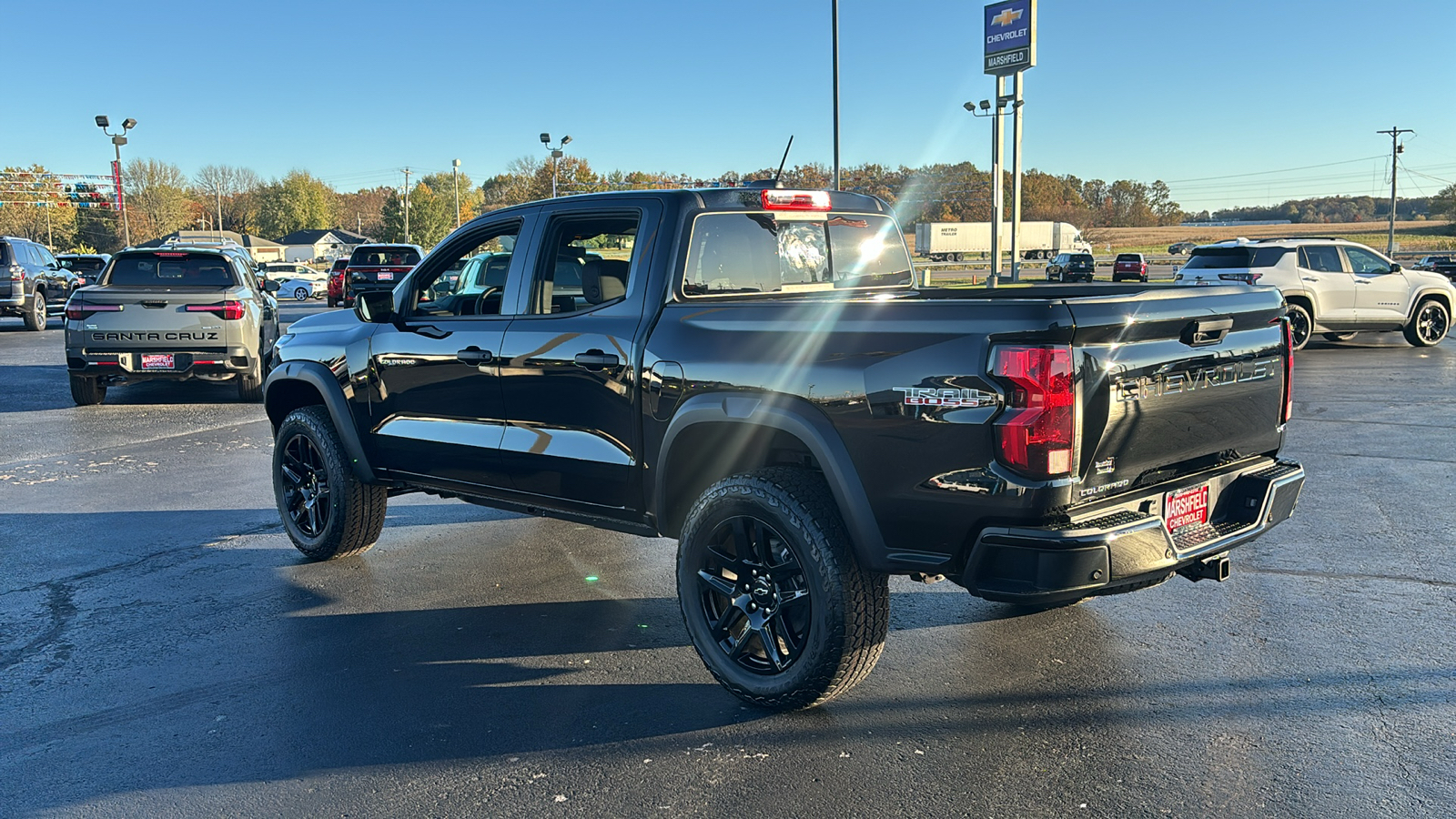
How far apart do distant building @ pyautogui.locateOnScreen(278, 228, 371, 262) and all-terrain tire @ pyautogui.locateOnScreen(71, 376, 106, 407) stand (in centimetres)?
12535

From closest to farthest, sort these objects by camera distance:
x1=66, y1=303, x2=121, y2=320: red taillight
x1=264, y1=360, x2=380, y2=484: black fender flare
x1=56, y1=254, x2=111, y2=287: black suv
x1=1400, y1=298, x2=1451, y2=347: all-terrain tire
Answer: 1. x1=264, y1=360, x2=380, y2=484: black fender flare
2. x1=66, y1=303, x2=121, y2=320: red taillight
3. x1=1400, y1=298, x2=1451, y2=347: all-terrain tire
4. x1=56, y1=254, x2=111, y2=287: black suv

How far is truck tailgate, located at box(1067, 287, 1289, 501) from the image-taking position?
3.49 meters

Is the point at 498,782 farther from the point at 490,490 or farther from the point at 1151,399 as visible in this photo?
the point at 1151,399

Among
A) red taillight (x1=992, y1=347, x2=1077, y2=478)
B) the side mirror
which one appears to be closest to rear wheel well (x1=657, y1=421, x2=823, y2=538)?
red taillight (x1=992, y1=347, x2=1077, y2=478)

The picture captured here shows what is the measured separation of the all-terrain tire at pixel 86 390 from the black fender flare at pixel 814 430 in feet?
36.2

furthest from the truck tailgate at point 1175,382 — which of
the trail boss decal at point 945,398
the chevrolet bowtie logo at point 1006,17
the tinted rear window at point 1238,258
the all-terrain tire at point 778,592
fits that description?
the chevrolet bowtie logo at point 1006,17

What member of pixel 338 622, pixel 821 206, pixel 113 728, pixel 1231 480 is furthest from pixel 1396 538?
pixel 113 728

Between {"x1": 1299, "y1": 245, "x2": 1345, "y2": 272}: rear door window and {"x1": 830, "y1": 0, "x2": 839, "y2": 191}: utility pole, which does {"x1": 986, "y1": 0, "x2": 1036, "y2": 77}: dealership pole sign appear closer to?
{"x1": 830, "y1": 0, "x2": 839, "y2": 191}: utility pole

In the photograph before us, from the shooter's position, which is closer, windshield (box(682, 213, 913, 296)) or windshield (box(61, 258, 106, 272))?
windshield (box(682, 213, 913, 296))

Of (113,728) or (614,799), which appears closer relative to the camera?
(614,799)

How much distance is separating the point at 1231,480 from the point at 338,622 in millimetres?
3872

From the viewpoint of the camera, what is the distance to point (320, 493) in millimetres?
6148

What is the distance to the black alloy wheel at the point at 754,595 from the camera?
13.1 feet

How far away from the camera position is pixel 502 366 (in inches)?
199
